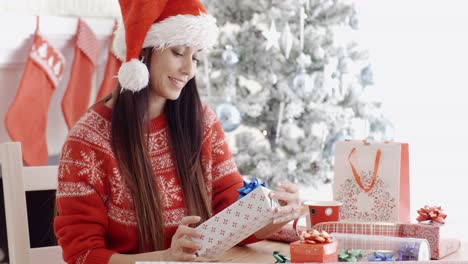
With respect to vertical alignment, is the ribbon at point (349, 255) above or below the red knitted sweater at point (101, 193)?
below

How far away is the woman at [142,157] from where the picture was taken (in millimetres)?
1721

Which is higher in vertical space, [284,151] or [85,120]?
[85,120]

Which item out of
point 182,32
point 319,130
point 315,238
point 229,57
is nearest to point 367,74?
point 319,130

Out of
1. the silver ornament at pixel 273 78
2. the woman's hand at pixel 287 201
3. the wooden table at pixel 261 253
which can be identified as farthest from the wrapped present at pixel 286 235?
the silver ornament at pixel 273 78

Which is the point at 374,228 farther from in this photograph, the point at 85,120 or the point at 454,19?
the point at 454,19

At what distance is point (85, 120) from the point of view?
1.84 metres

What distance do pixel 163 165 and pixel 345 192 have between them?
1.55ft

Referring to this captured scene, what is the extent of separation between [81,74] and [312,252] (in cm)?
260

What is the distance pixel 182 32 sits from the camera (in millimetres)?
1826

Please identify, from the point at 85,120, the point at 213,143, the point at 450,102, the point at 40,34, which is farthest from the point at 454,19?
the point at 85,120

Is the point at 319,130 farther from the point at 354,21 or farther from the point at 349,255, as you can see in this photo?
the point at 349,255

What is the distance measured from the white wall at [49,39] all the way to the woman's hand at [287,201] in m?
2.19

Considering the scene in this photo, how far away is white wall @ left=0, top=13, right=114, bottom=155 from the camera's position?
3533 mm

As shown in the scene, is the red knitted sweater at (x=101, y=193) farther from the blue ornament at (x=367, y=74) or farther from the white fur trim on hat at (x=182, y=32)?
the blue ornament at (x=367, y=74)
